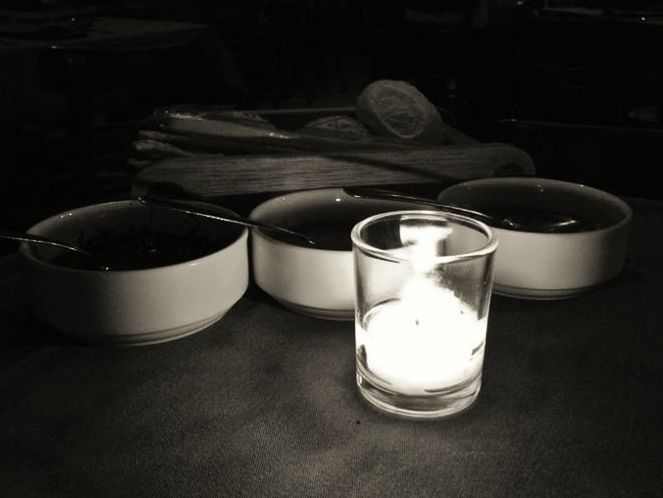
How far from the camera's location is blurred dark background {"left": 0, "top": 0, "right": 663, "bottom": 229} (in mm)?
1392

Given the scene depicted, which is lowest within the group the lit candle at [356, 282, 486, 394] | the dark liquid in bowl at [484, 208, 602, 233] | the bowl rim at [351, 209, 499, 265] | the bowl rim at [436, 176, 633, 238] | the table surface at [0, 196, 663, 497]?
the table surface at [0, 196, 663, 497]

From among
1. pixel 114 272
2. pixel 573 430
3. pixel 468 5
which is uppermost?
pixel 468 5

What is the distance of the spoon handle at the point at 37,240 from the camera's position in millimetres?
667

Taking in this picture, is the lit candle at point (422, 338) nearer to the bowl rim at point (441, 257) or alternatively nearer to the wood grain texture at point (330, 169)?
the bowl rim at point (441, 257)

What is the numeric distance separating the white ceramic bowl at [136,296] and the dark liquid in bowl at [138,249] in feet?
0.08

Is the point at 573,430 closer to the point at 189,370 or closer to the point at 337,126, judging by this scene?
the point at 189,370

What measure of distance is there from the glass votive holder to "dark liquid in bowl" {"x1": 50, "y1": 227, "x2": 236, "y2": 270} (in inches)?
8.9

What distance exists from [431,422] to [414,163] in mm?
507

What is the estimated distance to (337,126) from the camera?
1152mm

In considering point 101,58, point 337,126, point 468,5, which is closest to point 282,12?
point 468,5

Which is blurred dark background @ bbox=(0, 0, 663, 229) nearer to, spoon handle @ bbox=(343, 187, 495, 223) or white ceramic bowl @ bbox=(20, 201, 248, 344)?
spoon handle @ bbox=(343, 187, 495, 223)

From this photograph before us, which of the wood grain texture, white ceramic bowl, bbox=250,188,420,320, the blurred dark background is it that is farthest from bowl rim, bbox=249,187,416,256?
the blurred dark background

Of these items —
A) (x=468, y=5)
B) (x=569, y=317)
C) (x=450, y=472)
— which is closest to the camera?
(x=450, y=472)

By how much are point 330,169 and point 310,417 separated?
0.49m
